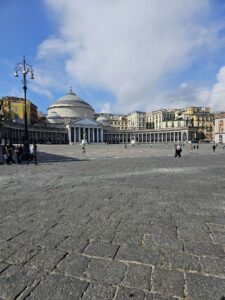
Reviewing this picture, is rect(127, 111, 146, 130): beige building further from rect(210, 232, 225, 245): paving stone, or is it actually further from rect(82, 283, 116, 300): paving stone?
rect(82, 283, 116, 300): paving stone

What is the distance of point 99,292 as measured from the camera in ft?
7.75

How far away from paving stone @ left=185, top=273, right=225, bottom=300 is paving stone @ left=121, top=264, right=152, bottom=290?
413mm

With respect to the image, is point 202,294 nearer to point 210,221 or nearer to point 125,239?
point 125,239

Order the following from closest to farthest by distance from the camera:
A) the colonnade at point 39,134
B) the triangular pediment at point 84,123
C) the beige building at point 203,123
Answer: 1. the colonnade at point 39,134
2. the triangular pediment at point 84,123
3. the beige building at point 203,123

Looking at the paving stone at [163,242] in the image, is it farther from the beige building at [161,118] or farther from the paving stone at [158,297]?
the beige building at [161,118]

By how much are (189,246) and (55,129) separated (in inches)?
3683

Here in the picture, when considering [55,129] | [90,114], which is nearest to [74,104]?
[90,114]

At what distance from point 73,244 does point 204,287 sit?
180 centimetres

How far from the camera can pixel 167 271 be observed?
2.71m

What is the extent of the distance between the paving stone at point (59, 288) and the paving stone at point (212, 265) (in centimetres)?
140

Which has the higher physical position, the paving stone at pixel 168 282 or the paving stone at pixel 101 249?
the paving stone at pixel 101 249

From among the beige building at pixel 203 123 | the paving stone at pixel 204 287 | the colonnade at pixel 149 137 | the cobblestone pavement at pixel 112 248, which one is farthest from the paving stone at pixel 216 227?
the beige building at pixel 203 123

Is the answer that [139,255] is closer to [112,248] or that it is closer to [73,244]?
[112,248]

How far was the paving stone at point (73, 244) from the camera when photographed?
3.24 meters
